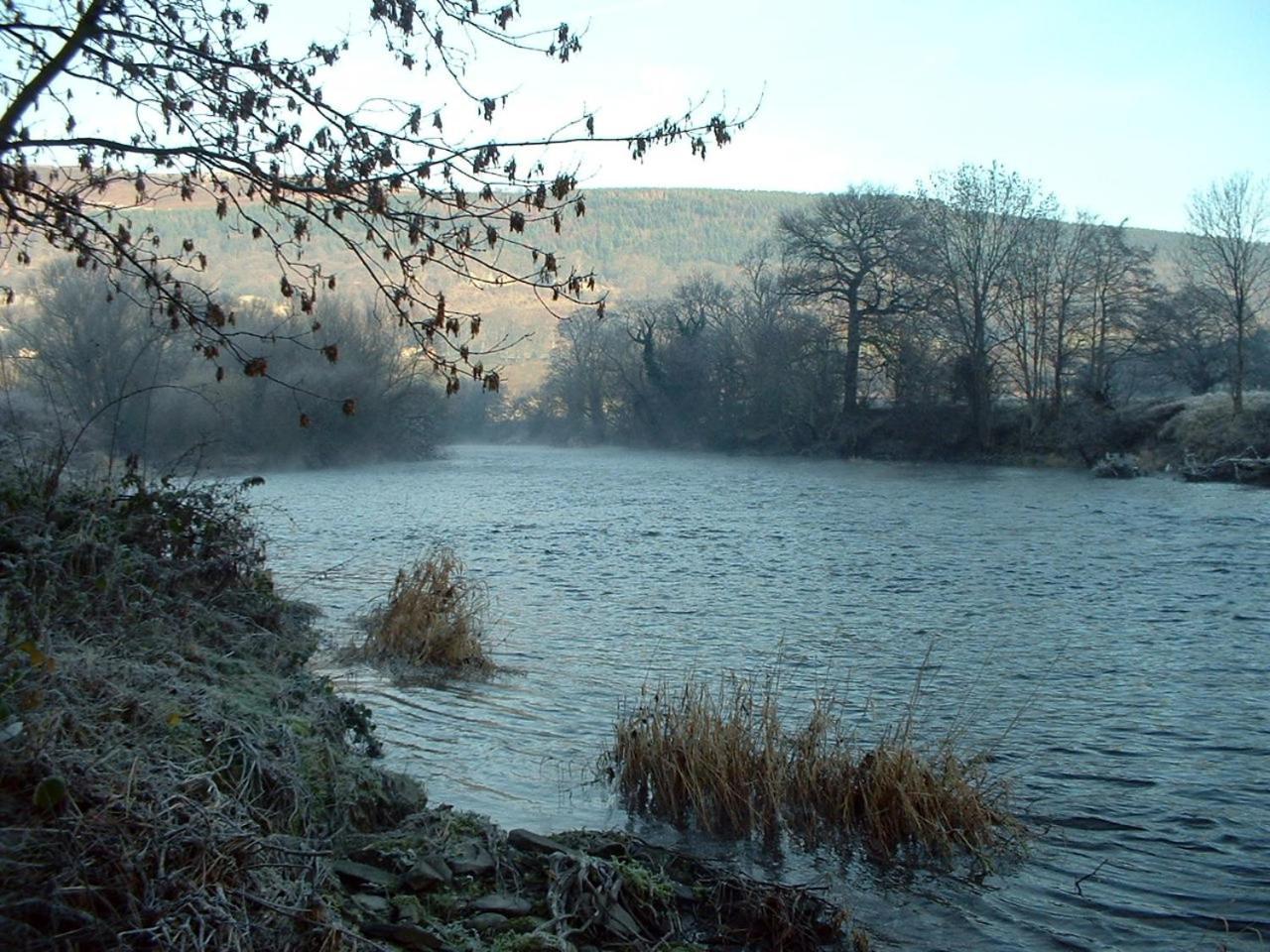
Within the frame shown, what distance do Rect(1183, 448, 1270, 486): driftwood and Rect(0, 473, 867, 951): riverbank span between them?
127 feet

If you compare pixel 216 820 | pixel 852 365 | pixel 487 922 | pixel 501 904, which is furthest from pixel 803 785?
pixel 852 365

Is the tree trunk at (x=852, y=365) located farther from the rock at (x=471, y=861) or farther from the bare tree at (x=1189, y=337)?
the rock at (x=471, y=861)

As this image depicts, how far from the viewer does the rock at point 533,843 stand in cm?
645

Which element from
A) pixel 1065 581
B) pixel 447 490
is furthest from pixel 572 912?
pixel 447 490

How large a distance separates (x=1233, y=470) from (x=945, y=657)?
3166cm

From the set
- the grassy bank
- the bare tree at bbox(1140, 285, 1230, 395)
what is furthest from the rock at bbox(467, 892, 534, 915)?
the bare tree at bbox(1140, 285, 1230, 395)

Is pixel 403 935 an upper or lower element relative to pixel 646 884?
upper

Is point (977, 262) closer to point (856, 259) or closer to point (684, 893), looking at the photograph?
point (856, 259)

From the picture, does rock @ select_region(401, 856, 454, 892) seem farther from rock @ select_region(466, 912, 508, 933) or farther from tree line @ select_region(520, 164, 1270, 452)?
tree line @ select_region(520, 164, 1270, 452)

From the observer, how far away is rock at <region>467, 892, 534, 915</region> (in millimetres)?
5602

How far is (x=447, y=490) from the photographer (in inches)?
1705

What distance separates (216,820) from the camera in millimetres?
4789

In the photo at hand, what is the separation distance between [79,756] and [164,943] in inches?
43.0

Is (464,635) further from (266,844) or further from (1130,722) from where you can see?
(266,844)
